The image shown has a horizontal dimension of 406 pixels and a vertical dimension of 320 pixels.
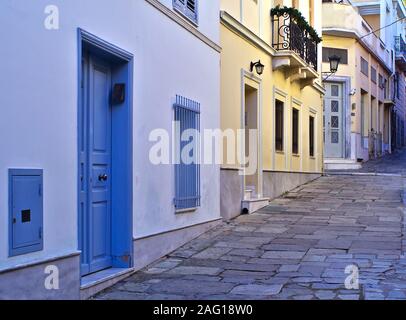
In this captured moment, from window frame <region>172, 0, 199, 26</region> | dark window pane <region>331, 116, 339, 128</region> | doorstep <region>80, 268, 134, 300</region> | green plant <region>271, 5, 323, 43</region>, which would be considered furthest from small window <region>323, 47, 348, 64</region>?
doorstep <region>80, 268, 134, 300</region>

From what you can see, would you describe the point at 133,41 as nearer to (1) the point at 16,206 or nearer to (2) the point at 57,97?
(2) the point at 57,97

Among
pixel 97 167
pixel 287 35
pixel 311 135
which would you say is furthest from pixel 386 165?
pixel 97 167

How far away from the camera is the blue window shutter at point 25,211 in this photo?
16.2ft

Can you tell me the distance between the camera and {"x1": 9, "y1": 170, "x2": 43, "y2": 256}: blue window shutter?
194 inches

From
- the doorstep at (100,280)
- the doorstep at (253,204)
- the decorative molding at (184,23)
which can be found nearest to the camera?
the doorstep at (100,280)

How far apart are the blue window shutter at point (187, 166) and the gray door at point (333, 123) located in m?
16.1

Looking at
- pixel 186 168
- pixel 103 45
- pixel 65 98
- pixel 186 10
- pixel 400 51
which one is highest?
pixel 400 51

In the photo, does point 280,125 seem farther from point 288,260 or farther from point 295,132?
point 288,260

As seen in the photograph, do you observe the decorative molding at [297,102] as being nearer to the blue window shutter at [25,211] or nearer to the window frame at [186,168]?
the window frame at [186,168]

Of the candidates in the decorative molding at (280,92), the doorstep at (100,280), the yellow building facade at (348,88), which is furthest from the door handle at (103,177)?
the yellow building facade at (348,88)

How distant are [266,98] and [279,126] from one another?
1.51m

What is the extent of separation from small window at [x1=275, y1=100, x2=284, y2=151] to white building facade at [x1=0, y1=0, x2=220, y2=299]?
551 cm

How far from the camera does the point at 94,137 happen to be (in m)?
6.73
